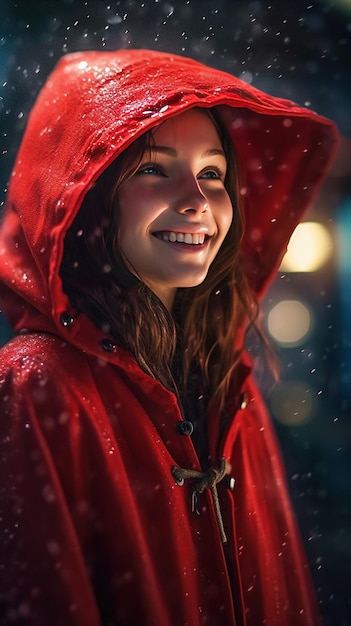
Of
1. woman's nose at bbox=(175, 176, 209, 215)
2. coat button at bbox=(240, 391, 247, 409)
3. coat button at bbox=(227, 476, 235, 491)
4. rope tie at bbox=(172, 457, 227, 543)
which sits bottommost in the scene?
coat button at bbox=(227, 476, 235, 491)

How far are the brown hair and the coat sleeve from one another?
0.39ft

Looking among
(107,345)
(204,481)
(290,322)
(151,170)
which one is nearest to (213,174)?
(151,170)

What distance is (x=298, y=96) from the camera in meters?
1.01

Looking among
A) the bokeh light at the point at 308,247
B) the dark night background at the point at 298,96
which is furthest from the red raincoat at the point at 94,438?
the bokeh light at the point at 308,247

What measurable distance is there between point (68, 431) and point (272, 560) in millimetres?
347

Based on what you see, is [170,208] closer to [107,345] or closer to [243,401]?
[107,345]

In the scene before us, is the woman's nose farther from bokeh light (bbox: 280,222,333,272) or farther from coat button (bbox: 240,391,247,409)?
bokeh light (bbox: 280,222,333,272)

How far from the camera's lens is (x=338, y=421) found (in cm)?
108

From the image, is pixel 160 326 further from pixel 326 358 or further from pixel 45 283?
pixel 326 358

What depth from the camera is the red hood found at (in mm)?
586

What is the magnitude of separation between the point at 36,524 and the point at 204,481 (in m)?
0.19

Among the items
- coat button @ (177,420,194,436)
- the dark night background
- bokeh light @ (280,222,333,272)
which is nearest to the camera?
coat button @ (177,420,194,436)

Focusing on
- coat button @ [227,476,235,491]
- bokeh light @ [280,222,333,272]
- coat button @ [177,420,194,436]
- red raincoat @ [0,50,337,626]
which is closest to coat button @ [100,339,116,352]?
red raincoat @ [0,50,337,626]

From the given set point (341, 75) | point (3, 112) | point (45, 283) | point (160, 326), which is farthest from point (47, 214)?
point (341, 75)
